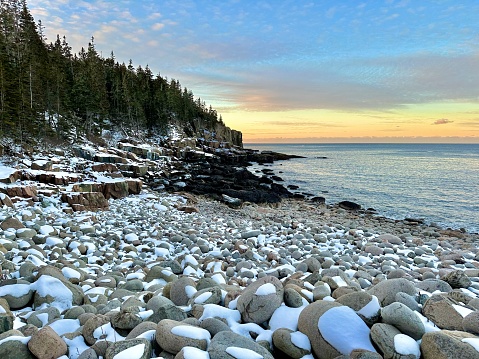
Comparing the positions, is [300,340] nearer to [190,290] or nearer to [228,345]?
[228,345]

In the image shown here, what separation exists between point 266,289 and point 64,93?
45.8 metres

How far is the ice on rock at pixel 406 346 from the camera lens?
9.48 ft

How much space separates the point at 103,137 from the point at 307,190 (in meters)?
30.5

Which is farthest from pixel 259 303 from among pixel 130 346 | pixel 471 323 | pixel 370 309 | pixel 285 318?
pixel 471 323

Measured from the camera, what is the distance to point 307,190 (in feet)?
103

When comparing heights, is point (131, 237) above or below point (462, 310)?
below

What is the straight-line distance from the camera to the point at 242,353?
2879 millimetres

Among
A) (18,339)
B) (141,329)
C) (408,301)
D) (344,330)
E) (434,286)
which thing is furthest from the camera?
(434,286)

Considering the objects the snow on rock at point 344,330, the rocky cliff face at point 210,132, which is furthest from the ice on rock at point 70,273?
the rocky cliff face at point 210,132

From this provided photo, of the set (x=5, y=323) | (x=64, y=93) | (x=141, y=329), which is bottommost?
(x=5, y=323)

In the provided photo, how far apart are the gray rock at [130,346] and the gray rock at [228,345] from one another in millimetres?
614

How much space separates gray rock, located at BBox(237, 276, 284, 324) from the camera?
381cm

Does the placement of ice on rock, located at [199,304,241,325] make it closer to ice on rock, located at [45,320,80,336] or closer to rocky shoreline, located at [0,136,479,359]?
rocky shoreline, located at [0,136,479,359]

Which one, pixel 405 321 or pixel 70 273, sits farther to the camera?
pixel 70 273
